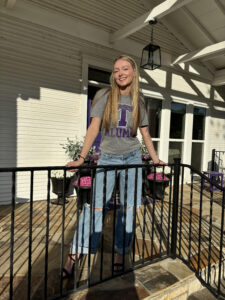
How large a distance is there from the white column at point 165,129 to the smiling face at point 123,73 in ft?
14.6

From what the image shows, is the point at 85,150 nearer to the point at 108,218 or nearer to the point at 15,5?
the point at 108,218

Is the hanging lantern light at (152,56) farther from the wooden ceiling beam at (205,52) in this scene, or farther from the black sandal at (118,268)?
the black sandal at (118,268)

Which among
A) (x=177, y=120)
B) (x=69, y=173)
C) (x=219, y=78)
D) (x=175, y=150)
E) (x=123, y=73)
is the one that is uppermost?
(x=219, y=78)

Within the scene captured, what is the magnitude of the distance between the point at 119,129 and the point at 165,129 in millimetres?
4576

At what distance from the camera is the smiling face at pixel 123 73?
69.2 inches

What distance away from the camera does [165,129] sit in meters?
6.11

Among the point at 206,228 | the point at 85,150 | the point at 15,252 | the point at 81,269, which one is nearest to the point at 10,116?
the point at 15,252

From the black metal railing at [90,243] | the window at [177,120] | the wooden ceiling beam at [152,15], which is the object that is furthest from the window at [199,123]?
the black metal railing at [90,243]

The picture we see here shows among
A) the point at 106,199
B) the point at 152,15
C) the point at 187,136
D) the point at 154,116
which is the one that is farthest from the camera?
A: the point at 187,136

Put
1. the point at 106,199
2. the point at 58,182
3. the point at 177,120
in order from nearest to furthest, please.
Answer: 1. the point at 106,199
2. the point at 58,182
3. the point at 177,120

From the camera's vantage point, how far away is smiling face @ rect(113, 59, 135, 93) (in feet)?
5.77

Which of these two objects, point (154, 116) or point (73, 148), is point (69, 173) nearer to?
point (73, 148)

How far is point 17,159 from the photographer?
3.94 meters

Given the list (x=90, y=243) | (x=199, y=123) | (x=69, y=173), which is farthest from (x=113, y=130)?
(x=199, y=123)
